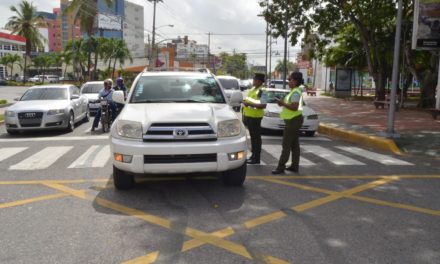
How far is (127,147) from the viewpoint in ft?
18.0

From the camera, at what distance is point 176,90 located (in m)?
6.84

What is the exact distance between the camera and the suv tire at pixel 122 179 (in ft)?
19.6

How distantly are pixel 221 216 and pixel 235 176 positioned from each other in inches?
50.8

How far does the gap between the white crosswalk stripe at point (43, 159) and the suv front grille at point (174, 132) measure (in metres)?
3.44

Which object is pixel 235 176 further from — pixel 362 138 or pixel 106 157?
pixel 362 138

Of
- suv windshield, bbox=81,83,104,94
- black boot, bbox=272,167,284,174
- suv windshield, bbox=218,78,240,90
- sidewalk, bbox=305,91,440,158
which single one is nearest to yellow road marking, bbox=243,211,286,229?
black boot, bbox=272,167,284,174

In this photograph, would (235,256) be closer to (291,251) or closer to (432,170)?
(291,251)

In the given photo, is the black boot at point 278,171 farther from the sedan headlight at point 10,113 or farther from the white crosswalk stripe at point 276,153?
the sedan headlight at point 10,113

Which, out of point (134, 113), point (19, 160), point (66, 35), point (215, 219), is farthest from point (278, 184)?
point (66, 35)

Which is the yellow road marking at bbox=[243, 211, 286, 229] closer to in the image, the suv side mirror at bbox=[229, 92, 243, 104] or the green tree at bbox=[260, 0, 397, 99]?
the suv side mirror at bbox=[229, 92, 243, 104]

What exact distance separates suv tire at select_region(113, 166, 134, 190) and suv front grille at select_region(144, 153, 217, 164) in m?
0.72

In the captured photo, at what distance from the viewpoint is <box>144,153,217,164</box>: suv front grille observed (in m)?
5.45

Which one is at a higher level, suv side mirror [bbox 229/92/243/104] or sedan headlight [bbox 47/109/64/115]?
suv side mirror [bbox 229/92/243/104]

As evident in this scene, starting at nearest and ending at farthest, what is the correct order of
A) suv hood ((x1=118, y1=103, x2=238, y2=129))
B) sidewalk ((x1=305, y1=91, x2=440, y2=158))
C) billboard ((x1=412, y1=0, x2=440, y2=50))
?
suv hood ((x1=118, y1=103, x2=238, y2=129)) → sidewalk ((x1=305, y1=91, x2=440, y2=158)) → billboard ((x1=412, y1=0, x2=440, y2=50))
